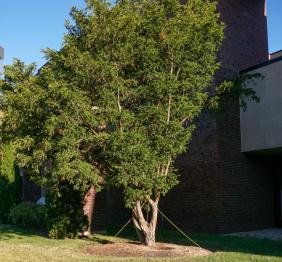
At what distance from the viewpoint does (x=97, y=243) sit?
1322cm

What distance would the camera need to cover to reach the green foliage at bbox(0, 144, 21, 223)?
19.5 meters

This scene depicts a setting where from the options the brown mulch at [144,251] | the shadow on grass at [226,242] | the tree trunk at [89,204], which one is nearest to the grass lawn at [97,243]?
the shadow on grass at [226,242]

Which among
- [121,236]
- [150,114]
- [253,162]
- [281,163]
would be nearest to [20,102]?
[150,114]

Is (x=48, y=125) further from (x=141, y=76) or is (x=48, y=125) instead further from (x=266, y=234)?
(x=266, y=234)

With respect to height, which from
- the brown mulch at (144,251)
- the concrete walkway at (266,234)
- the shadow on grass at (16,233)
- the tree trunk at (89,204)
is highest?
the tree trunk at (89,204)

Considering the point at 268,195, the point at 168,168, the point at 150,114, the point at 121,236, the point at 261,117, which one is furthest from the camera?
the point at 268,195

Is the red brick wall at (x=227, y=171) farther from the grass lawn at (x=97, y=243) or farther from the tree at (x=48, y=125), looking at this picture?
the tree at (x=48, y=125)

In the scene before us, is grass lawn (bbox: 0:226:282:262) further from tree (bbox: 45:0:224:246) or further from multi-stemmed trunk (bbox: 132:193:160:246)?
tree (bbox: 45:0:224:246)

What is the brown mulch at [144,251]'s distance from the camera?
10.7 metres

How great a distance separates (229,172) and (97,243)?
5.44 m

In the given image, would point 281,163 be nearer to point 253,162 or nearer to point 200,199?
point 253,162

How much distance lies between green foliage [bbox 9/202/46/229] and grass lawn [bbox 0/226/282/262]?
1101 mm

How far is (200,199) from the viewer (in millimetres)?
16344

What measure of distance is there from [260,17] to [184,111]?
8.86 m
